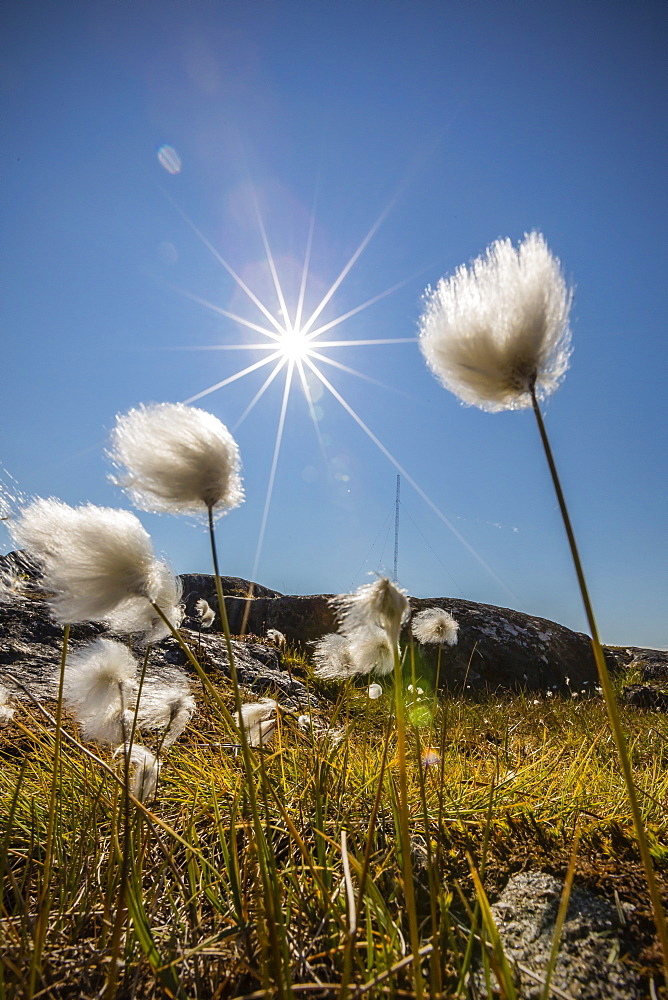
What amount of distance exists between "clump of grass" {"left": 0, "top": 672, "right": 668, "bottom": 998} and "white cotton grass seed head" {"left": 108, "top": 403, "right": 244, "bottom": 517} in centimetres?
79

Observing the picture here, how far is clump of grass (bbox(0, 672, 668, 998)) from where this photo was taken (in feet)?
3.95

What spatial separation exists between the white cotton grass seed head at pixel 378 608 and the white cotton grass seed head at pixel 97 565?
2.22 ft

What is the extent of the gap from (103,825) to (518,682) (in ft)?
26.6

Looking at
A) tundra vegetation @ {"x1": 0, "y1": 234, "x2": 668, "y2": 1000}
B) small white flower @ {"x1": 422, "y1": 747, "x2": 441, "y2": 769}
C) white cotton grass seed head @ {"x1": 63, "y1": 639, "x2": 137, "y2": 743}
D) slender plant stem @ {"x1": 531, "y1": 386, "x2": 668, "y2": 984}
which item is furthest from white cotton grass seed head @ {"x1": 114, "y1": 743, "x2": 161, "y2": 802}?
slender plant stem @ {"x1": 531, "y1": 386, "x2": 668, "y2": 984}

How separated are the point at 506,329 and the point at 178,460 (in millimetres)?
1046

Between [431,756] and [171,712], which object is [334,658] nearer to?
[171,712]

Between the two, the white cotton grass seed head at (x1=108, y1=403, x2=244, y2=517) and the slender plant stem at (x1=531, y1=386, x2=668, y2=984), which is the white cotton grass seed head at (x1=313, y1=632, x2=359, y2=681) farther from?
the slender plant stem at (x1=531, y1=386, x2=668, y2=984)

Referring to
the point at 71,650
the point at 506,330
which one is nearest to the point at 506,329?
the point at 506,330

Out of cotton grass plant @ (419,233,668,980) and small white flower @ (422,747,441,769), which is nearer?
cotton grass plant @ (419,233,668,980)

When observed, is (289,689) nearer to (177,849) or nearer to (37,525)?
(177,849)

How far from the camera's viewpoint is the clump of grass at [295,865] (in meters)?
1.21

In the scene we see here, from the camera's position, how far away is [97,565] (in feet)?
5.18

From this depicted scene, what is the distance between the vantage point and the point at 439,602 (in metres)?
9.93

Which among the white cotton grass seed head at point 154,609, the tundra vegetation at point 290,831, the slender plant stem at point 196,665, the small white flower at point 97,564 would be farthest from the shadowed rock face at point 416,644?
the slender plant stem at point 196,665
